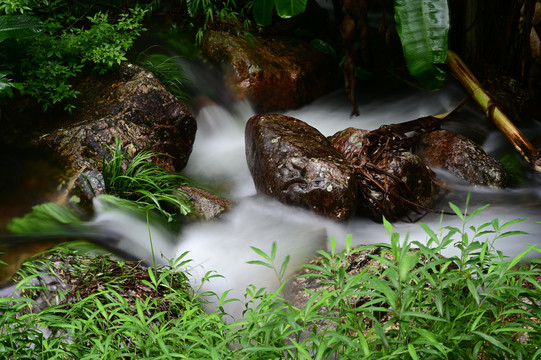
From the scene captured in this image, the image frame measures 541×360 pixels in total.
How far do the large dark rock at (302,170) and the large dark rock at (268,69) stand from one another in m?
1.27

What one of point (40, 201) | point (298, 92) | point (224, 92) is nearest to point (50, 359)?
point (40, 201)

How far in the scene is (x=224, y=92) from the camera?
5176 millimetres

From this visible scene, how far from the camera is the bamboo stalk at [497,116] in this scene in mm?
4297

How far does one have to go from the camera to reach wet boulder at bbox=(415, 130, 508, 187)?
4.05m

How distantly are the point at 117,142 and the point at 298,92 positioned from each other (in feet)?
8.30

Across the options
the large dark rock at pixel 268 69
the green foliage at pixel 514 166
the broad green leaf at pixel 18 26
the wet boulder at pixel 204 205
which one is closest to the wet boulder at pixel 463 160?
the green foliage at pixel 514 166

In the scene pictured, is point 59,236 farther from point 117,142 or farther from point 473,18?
point 473,18

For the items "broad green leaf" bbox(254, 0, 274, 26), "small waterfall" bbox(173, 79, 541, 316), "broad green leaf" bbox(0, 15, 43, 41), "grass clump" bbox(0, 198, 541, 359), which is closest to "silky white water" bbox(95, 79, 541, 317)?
"small waterfall" bbox(173, 79, 541, 316)

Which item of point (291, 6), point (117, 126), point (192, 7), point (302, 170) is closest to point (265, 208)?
point (302, 170)

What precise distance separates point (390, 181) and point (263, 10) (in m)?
2.38

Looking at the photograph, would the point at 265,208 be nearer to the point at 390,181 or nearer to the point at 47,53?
the point at 390,181

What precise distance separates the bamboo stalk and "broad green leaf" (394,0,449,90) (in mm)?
694

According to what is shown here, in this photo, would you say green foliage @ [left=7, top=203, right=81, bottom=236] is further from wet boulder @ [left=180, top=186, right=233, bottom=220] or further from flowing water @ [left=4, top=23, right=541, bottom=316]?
wet boulder @ [left=180, top=186, right=233, bottom=220]

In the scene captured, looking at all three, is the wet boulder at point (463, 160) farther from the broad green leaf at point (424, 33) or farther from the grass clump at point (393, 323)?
the grass clump at point (393, 323)
